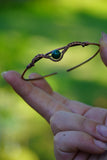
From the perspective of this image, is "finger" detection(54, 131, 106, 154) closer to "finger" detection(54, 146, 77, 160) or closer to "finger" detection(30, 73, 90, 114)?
"finger" detection(54, 146, 77, 160)

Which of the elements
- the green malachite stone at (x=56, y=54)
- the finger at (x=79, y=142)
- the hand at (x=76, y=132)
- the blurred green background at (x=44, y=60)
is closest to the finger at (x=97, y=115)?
the hand at (x=76, y=132)

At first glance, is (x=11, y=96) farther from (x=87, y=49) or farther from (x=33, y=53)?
(x=87, y=49)

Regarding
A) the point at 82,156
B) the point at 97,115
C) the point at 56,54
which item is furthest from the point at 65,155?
the point at 56,54

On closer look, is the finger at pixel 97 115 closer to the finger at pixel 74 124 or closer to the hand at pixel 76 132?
the hand at pixel 76 132

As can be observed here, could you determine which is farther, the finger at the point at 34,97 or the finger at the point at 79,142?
the finger at the point at 34,97

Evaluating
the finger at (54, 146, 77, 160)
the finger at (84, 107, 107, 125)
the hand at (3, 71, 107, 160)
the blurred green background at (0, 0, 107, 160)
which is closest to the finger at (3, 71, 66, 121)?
the hand at (3, 71, 107, 160)

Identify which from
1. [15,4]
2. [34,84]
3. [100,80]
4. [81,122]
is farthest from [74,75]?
[15,4]
